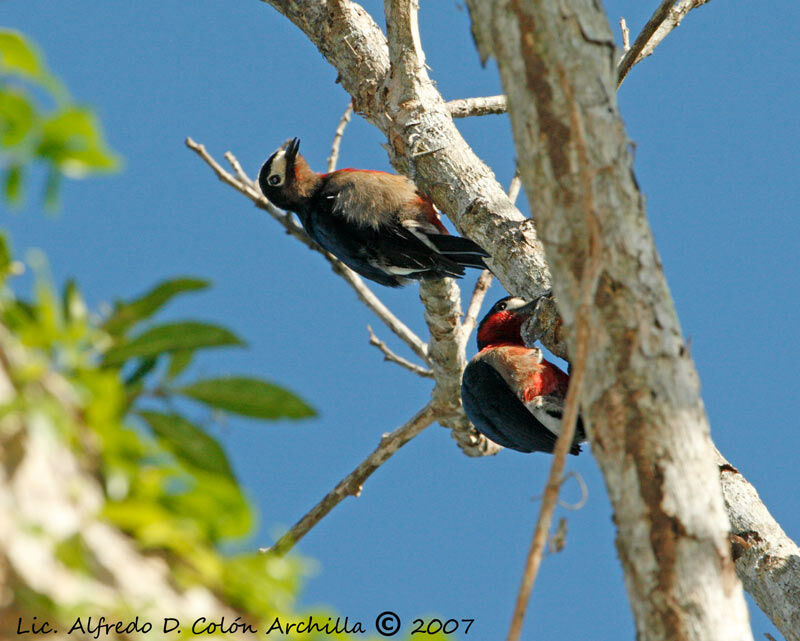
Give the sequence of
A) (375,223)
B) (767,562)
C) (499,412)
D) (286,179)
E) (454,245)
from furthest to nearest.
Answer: (286,179)
(375,223)
(499,412)
(454,245)
(767,562)

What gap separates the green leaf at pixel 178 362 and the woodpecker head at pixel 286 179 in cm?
369

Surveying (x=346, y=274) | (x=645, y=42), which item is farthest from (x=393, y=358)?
(x=645, y=42)

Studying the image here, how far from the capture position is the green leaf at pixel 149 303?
123 centimetres

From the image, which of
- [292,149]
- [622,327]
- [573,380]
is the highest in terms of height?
[292,149]

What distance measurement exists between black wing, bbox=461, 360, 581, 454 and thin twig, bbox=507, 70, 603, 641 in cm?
253

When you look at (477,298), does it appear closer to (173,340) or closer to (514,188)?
(514,188)

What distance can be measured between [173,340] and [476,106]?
10.9 feet

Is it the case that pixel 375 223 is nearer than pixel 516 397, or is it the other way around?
pixel 516 397

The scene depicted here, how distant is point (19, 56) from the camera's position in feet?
3.23

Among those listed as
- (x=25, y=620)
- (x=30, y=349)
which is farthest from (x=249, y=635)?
(x=30, y=349)

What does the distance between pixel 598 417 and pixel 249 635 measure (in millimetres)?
712

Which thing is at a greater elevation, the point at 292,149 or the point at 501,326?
the point at 292,149

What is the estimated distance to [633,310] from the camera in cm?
155

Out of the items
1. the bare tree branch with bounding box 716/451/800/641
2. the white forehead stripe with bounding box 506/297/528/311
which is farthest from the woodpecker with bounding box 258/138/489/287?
the bare tree branch with bounding box 716/451/800/641
